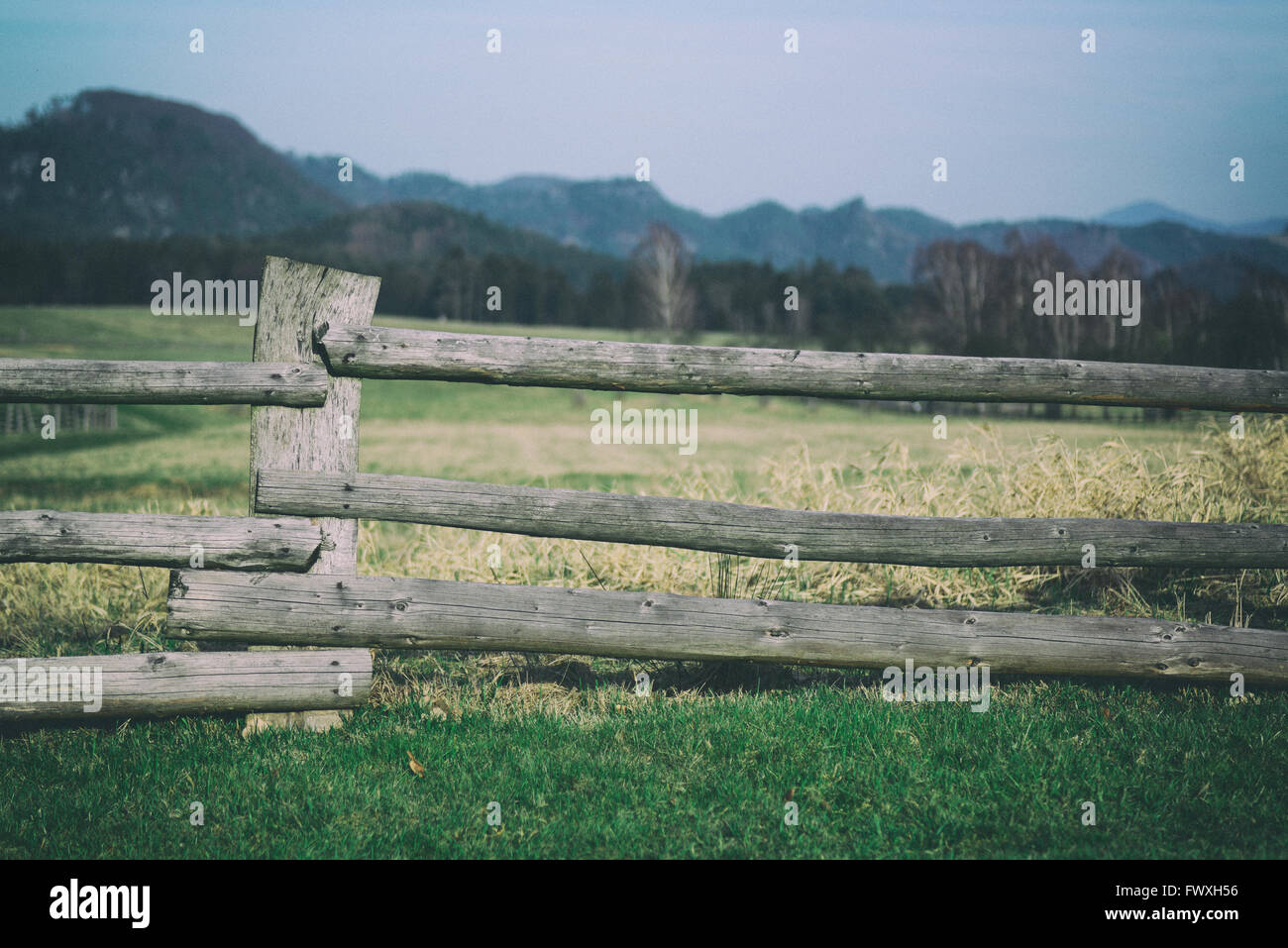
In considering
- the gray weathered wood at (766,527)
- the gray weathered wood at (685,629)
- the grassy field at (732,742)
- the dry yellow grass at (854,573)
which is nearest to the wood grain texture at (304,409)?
the gray weathered wood at (766,527)

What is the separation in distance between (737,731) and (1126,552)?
2.11 meters

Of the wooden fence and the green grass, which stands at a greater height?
the wooden fence

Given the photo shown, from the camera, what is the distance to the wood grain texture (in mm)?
3680

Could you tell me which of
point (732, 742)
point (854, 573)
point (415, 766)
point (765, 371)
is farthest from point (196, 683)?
point (854, 573)

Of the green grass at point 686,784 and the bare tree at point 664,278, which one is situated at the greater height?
the bare tree at point 664,278

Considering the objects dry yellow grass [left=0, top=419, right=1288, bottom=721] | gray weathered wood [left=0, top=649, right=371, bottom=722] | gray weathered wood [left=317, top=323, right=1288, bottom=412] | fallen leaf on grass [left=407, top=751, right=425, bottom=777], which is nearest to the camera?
fallen leaf on grass [left=407, top=751, right=425, bottom=777]

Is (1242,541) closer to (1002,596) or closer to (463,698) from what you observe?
(1002,596)

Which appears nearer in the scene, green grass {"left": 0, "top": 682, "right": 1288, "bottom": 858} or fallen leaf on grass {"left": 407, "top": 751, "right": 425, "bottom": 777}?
green grass {"left": 0, "top": 682, "right": 1288, "bottom": 858}

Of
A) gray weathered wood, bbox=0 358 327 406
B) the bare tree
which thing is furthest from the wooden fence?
the bare tree

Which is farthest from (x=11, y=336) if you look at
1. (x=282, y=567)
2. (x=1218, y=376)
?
(x=1218, y=376)

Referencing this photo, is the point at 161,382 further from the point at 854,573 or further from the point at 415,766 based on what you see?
the point at 854,573

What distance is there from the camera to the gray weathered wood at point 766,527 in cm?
366

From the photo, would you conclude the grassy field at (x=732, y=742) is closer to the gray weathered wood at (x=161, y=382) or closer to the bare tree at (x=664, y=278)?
the gray weathered wood at (x=161, y=382)

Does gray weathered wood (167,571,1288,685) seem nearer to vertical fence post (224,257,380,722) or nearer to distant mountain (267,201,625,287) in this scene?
vertical fence post (224,257,380,722)
